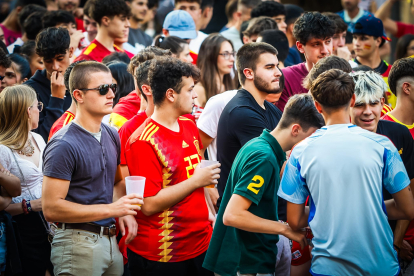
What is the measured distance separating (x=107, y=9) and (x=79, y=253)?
444 centimetres

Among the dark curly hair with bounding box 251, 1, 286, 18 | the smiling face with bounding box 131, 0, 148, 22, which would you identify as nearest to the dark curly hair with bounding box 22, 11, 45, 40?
the smiling face with bounding box 131, 0, 148, 22

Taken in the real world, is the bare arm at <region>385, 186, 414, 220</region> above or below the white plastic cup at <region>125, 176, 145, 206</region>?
below

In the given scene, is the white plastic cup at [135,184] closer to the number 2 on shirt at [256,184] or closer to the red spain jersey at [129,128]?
the number 2 on shirt at [256,184]

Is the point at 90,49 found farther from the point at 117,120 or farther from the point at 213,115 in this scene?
the point at 213,115

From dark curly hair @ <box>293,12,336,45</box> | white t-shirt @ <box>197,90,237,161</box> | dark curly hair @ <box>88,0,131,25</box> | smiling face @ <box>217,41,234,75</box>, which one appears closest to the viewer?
white t-shirt @ <box>197,90,237,161</box>

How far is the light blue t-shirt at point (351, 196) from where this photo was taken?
265 centimetres

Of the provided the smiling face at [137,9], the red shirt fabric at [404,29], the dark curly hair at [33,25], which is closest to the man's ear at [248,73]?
the dark curly hair at [33,25]

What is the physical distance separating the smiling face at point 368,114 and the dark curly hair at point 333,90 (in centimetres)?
89

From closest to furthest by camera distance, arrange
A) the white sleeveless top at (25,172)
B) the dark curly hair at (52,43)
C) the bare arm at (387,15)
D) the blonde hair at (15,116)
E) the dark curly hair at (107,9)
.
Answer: the white sleeveless top at (25,172) → the blonde hair at (15,116) → the dark curly hair at (52,43) → the dark curly hair at (107,9) → the bare arm at (387,15)

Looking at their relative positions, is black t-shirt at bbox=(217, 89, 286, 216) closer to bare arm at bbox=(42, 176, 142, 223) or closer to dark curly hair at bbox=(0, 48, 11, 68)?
bare arm at bbox=(42, 176, 142, 223)

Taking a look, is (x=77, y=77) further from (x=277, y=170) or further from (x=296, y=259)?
(x=296, y=259)

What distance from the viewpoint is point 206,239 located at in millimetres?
3602

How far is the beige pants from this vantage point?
129 inches

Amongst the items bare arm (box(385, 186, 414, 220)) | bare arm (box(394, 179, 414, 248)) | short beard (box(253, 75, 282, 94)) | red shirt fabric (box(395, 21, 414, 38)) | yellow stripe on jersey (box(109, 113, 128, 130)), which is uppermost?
short beard (box(253, 75, 282, 94))
